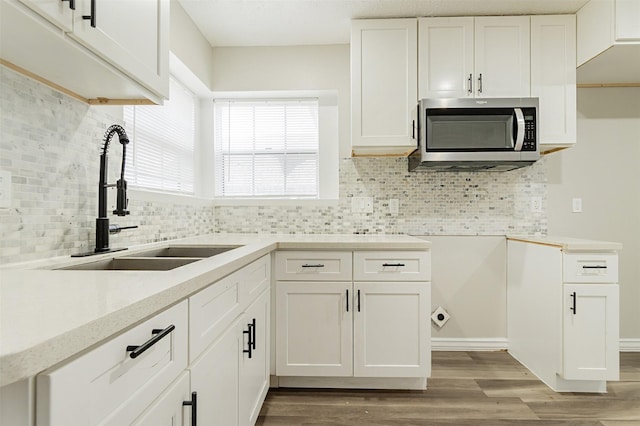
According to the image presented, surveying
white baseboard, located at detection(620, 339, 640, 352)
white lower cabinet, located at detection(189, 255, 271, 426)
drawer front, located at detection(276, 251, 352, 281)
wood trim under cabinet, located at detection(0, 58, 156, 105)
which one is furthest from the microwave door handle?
wood trim under cabinet, located at detection(0, 58, 156, 105)

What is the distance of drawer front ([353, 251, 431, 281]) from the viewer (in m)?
2.15

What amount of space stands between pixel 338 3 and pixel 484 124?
1.17 meters

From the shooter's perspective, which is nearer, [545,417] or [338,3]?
[545,417]

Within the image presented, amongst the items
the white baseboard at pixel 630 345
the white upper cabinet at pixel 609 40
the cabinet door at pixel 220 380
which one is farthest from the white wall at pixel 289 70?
the white baseboard at pixel 630 345

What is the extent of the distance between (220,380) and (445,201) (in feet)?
7.12

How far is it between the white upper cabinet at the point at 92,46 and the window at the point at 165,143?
535 millimetres

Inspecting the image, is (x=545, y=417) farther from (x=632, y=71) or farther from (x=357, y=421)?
(x=632, y=71)

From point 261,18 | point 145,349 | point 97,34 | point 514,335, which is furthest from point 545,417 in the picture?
point 261,18

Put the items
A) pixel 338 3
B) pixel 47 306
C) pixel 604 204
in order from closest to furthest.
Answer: pixel 47 306 → pixel 338 3 → pixel 604 204

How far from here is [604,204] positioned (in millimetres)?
2836

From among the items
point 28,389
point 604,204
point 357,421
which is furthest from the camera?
point 604,204

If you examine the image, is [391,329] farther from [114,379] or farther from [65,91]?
[65,91]

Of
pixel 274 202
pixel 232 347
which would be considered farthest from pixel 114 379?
pixel 274 202

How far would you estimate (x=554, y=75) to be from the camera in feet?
8.03
